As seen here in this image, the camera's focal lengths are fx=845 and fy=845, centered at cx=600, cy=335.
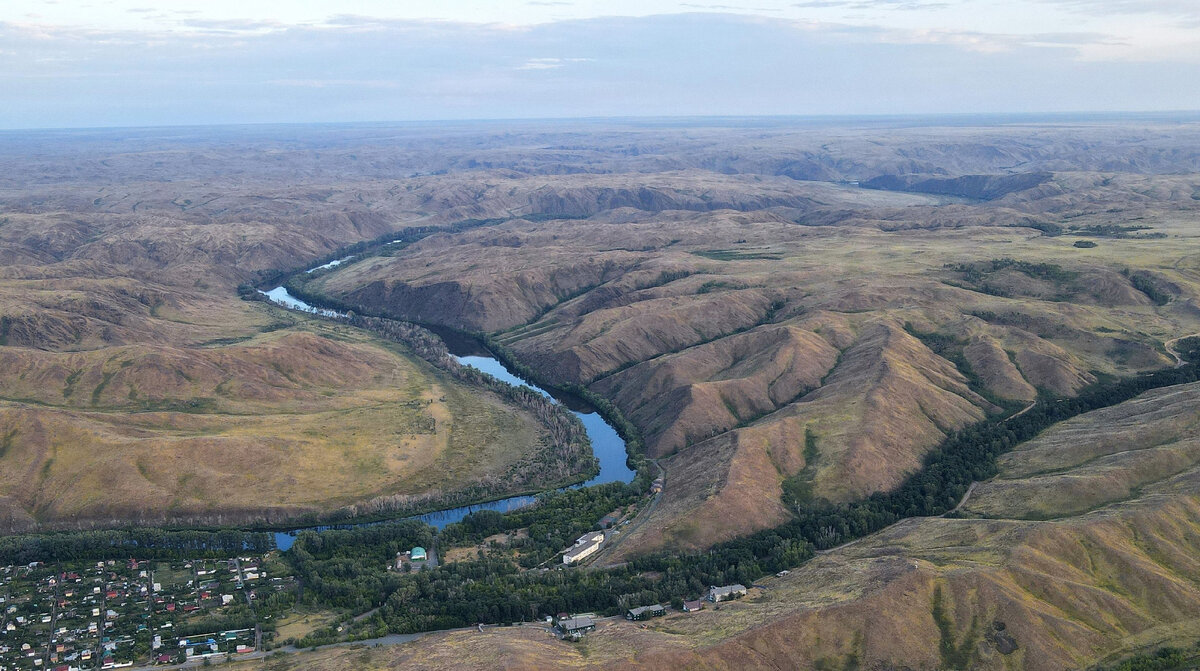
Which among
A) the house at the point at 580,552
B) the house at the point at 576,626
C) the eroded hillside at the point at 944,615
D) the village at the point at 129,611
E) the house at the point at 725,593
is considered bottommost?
the village at the point at 129,611

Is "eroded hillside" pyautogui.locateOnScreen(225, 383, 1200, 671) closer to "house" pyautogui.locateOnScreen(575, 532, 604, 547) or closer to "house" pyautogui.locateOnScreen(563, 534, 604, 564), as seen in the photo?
"house" pyautogui.locateOnScreen(563, 534, 604, 564)

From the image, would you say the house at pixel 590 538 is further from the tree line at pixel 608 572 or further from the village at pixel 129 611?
the village at pixel 129 611

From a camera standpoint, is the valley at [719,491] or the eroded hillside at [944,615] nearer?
the eroded hillside at [944,615]

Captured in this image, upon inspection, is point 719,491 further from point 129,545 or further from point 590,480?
point 129,545

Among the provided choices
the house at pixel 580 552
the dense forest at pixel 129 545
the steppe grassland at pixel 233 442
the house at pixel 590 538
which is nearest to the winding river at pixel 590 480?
the dense forest at pixel 129 545

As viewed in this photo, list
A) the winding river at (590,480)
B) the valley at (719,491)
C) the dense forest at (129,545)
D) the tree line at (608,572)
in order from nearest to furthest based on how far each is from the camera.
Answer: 1. the valley at (719,491)
2. the tree line at (608,572)
3. the dense forest at (129,545)
4. the winding river at (590,480)

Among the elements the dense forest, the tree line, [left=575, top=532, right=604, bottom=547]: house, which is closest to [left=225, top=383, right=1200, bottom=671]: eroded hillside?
the tree line

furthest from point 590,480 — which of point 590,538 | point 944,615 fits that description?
point 944,615
